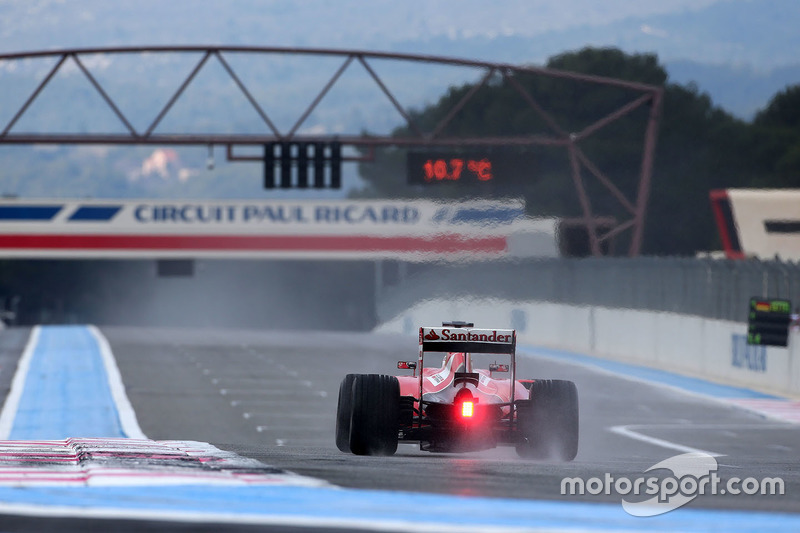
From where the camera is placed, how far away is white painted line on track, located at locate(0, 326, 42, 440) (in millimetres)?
24242

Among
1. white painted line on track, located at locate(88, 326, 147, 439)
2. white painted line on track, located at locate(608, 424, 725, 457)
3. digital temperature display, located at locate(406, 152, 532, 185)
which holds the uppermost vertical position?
digital temperature display, located at locate(406, 152, 532, 185)

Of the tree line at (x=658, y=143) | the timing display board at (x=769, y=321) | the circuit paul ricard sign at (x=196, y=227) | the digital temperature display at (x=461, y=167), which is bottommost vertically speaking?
the timing display board at (x=769, y=321)

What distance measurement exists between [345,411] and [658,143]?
90924 mm

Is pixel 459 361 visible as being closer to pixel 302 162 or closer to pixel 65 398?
pixel 65 398

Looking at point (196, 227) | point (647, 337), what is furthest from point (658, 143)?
point (647, 337)

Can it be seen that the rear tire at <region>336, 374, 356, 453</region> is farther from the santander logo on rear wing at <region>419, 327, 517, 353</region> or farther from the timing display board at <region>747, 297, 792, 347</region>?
the timing display board at <region>747, 297, 792, 347</region>

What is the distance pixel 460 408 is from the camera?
12.9 metres

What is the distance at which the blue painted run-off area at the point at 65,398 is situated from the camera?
2367cm

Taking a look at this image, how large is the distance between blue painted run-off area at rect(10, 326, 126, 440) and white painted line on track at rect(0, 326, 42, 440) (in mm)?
116

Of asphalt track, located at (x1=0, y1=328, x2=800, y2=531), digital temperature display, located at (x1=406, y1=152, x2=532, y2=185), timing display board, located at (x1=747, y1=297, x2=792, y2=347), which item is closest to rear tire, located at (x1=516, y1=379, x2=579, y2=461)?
asphalt track, located at (x1=0, y1=328, x2=800, y2=531)

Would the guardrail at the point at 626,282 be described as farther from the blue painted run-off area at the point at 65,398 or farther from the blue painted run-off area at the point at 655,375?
the blue painted run-off area at the point at 65,398

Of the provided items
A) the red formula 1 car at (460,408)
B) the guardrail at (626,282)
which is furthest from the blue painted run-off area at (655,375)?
the red formula 1 car at (460,408)

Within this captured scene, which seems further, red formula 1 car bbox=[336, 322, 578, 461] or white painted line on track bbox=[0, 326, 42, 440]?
white painted line on track bbox=[0, 326, 42, 440]

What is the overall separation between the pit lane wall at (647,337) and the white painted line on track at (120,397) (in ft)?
18.5
